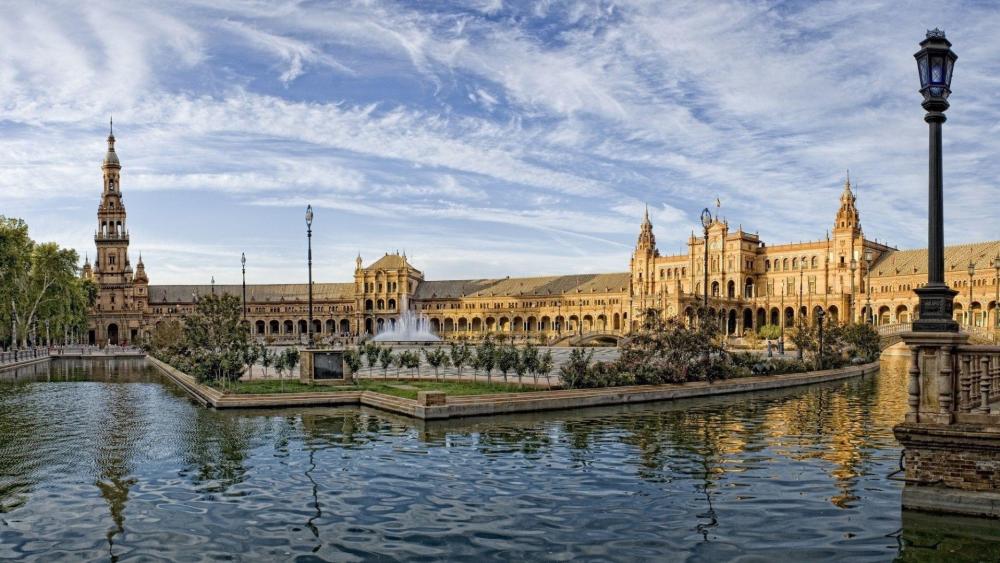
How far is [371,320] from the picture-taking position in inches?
5871

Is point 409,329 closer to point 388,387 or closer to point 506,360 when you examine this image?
point 388,387

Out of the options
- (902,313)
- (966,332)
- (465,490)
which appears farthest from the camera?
(902,313)

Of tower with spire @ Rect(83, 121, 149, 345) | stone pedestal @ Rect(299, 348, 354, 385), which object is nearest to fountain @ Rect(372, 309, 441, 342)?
tower with spire @ Rect(83, 121, 149, 345)

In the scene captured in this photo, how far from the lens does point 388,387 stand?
29.4m

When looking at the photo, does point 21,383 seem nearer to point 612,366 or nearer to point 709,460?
point 612,366

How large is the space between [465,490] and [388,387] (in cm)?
1613

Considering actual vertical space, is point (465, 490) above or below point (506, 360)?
below

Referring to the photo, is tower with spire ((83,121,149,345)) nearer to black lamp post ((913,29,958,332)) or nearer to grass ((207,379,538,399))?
grass ((207,379,538,399))

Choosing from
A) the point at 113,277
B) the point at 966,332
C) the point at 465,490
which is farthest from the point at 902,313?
the point at 113,277

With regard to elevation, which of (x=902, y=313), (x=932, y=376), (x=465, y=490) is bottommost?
(x=465, y=490)

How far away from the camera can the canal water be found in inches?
411

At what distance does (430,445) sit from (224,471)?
4.89 m

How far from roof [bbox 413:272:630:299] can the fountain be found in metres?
7.92

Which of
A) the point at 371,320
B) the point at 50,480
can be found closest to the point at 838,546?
the point at 50,480
